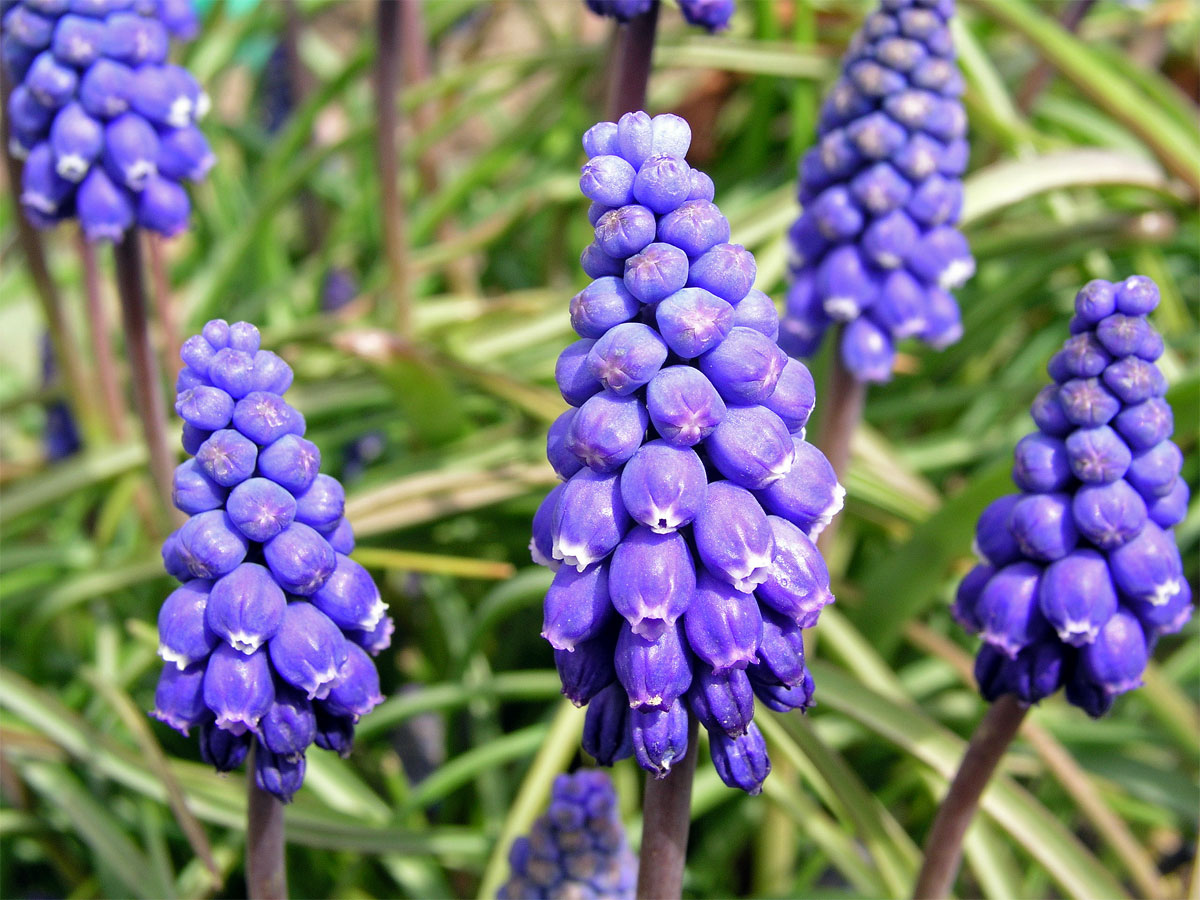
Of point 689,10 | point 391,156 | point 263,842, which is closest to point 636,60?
point 689,10

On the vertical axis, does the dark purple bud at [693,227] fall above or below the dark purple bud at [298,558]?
above

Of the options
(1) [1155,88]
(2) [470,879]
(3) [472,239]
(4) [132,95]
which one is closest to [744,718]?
(2) [470,879]

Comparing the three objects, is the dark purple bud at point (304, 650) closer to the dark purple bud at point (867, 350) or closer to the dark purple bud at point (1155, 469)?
the dark purple bud at point (1155, 469)

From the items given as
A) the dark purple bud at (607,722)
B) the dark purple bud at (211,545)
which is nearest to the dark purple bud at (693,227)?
the dark purple bud at (607,722)

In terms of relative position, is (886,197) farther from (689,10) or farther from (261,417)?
(261,417)

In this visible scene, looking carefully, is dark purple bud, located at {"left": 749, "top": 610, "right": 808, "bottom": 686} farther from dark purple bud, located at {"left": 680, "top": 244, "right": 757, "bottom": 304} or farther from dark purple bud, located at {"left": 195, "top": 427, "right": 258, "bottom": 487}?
dark purple bud, located at {"left": 195, "top": 427, "right": 258, "bottom": 487}
